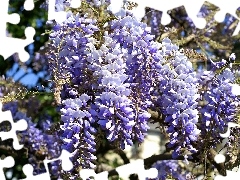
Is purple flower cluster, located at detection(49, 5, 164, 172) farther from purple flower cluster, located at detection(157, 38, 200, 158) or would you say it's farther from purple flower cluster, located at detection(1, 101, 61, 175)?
purple flower cluster, located at detection(1, 101, 61, 175)

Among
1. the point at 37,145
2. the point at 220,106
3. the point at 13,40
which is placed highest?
the point at 13,40

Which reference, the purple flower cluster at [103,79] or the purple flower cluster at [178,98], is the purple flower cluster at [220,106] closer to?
the purple flower cluster at [178,98]

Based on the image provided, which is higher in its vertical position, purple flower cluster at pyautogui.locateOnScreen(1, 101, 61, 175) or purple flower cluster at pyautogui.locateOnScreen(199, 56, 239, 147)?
purple flower cluster at pyautogui.locateOnScreen(199, 56, 239, 147)

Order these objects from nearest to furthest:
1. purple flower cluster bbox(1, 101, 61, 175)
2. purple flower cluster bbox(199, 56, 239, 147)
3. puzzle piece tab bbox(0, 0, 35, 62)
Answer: puzzle piece tab bbox(0, 0, 35, 62) → purple flower cluster bbox(199, 56, 239, 147) → purple flower cluster bbox(1, 101, 61, 175)

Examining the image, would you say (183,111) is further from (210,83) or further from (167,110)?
(210,83)

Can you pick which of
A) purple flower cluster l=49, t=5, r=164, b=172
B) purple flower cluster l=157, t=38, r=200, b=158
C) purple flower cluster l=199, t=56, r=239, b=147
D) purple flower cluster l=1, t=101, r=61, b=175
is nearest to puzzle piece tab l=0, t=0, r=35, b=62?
purple flower cluster l=49, t=5, r=164, b=172

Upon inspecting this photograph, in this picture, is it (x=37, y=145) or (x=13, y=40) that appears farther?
(x=37, y=145)

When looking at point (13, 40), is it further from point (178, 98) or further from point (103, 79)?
point (178, 98)

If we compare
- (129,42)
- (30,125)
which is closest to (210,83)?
(129,42)

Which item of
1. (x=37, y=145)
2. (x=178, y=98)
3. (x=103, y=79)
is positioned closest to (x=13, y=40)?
(x=103, y=79)

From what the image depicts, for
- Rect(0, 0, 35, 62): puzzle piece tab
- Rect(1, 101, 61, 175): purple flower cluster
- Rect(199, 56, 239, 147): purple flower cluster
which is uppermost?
Rect(0, 0, 35, 62): puzzle piece tab

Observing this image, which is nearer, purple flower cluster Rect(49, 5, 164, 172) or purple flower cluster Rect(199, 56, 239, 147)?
purple flower cluster Rect(49, 5, 164, 172)

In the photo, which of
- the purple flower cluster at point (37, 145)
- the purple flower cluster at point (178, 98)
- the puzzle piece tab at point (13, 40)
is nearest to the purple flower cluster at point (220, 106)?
the purple flower cluster at point (178, 98)
